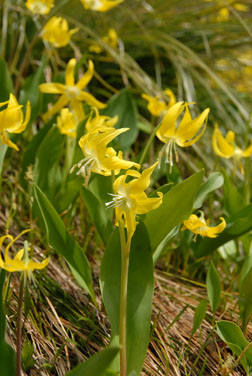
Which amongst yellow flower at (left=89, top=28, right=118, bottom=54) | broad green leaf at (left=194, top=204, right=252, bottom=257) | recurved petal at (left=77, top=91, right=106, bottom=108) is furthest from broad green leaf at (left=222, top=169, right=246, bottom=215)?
yellow flower at (left=89, top=28, right=118, bottom=54)

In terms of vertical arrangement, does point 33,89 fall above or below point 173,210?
above

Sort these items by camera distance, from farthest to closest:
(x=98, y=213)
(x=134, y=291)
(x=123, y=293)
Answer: (x=98, y=213) → (x=134, y=291) → (x=123, y=293)

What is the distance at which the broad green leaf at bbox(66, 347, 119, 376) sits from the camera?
75cm

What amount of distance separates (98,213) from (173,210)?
287 millimetres

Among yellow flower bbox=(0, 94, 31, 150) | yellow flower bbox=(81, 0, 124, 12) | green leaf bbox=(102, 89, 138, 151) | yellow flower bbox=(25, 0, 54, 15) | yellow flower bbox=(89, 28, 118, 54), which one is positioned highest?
yellow flower bbox=(25, 0, 54, 15)

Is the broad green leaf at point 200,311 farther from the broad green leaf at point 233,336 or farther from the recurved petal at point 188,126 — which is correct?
the recurved petal at point 188,126

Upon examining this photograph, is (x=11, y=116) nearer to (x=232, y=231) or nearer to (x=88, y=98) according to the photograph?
(x=88, y=98)

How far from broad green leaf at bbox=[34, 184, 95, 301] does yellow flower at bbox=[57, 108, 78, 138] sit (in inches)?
14.4

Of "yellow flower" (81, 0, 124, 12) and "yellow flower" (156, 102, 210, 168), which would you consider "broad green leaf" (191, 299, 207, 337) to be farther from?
"yellow flower" (81, 0, 124, 12)

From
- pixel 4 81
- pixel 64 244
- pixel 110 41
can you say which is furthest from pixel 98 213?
pixel 110 41

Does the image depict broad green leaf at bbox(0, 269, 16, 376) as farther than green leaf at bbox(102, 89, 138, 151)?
No

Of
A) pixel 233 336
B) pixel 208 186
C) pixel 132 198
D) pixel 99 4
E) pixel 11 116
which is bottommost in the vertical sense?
pixel 233 336

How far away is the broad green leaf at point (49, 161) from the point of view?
1.51 m

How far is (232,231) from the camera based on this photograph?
→ 141 cm
